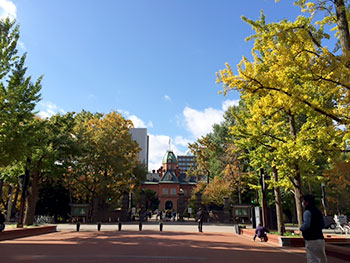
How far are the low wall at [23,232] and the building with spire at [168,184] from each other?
4794 cm

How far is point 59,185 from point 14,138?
21451 mm

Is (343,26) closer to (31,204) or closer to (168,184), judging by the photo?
(31,204)

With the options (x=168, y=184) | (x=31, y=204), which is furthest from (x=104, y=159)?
(x=168, y=184)

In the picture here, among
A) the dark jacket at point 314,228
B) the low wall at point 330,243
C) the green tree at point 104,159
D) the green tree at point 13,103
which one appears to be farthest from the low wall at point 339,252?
the green tree at point 104,159

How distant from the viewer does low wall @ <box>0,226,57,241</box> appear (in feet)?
43.5

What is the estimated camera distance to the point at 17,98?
12922 mm

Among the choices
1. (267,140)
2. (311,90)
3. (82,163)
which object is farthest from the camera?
(82,163)

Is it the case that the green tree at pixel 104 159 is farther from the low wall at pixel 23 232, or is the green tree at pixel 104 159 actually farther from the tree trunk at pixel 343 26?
the tree trunk at pixel 343 26

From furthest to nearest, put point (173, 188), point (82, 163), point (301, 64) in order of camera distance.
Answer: point (173, 188)
point (82, 163)
point (301, 64)

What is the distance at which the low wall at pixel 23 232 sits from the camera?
13.3 meters

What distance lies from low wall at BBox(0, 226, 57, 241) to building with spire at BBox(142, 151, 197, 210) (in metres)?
47.9

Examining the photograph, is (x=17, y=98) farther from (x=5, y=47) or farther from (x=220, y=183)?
(x=220, y=183)

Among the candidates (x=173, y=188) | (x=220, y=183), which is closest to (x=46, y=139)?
(x=220, y=183)

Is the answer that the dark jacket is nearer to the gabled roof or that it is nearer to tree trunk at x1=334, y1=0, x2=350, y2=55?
tree trunk at x1=334, y1=0, x2=350, y2=55
